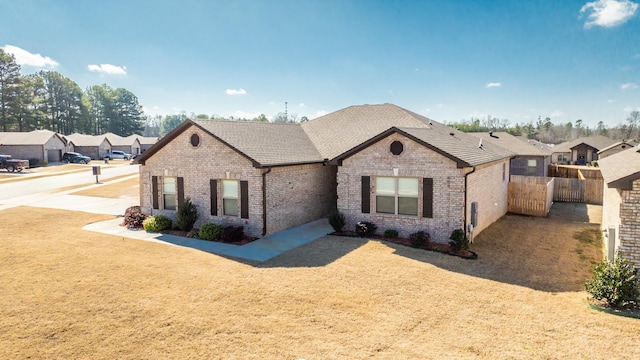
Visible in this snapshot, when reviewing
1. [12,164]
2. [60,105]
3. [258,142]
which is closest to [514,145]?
[258,142]

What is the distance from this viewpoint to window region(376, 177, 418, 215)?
15141 millimetres

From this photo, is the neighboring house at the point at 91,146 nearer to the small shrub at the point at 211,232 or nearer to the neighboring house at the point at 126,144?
the neighboring house at the point at 126,144

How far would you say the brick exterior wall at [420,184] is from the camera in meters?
14.3

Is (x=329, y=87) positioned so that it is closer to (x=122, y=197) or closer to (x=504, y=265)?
(x=122, y=197)

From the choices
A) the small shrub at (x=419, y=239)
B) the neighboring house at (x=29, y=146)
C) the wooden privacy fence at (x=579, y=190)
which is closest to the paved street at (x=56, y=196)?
the small shrub at (x=419, y=239)

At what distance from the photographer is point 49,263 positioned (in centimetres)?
1209

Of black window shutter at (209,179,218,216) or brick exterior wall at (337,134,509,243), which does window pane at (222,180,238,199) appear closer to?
black window shutter at (209,179,218,216)

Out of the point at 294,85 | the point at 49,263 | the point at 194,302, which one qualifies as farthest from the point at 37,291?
the point at 294,85

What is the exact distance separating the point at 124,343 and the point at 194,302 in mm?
2019

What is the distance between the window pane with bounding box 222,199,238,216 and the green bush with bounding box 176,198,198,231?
1.47 meters

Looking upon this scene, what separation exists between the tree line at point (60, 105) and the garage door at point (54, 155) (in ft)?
97.5

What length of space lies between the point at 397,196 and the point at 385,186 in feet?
2.10

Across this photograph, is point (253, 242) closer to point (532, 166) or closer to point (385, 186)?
point (385, 186)

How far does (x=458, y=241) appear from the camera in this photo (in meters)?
13.4
